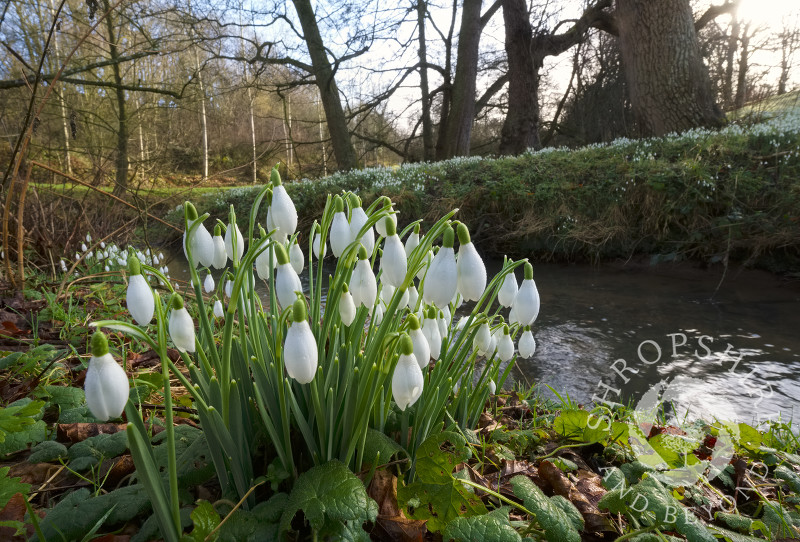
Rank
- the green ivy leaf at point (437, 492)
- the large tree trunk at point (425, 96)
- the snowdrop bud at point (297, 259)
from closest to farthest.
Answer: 1. the green ivy leaf at point (437, 492)
2. the snowdrop bud at point (297, 259)
3. the large tree trunk at point (425, 96)

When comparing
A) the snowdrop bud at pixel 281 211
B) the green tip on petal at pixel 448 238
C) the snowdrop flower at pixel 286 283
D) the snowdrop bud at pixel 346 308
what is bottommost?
the snowdrop bud at pixel 346 308

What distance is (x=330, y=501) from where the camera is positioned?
2.74 ft

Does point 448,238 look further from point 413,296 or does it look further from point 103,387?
point 103,387

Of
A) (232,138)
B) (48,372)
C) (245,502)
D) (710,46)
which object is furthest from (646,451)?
(232,138)

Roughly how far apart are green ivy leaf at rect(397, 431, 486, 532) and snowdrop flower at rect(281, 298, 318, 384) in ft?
1.39

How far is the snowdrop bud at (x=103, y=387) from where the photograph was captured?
0.63 meters

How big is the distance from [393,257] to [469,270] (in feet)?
0.50

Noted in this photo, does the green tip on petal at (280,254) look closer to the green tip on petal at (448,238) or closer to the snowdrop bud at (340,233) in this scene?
the snowdrop bud at (340,233)

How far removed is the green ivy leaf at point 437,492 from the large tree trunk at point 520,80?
35.0 feet

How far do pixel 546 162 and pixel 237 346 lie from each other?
6.94 m

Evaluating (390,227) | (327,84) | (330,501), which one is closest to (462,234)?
(390,227)

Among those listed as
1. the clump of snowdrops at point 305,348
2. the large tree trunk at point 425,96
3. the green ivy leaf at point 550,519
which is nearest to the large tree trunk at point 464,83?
the large tree trunk at point 425,96

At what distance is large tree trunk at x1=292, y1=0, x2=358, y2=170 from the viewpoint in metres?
10.2

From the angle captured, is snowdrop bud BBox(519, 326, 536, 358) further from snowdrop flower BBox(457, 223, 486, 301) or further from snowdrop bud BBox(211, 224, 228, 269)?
snowdrop bud BBox(211, 224, 228, 269)
